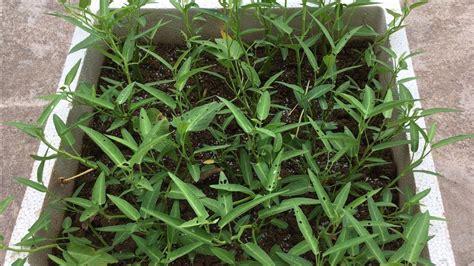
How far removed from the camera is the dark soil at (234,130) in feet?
3.54

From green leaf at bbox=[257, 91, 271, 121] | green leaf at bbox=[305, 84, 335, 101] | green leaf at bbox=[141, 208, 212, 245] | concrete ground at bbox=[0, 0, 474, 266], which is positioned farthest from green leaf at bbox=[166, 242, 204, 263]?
concrete ground at bbox=[0, 0, 474, 266]

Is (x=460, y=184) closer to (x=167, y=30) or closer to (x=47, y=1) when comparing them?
(x=167, y=30)

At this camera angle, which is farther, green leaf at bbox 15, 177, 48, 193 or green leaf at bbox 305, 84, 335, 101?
green leaf at bbox 305, 84, 335, 101

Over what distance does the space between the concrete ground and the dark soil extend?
0.49m

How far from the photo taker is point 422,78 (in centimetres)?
187

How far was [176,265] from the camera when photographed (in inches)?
41.4

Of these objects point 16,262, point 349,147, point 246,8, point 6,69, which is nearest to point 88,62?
point 246,8

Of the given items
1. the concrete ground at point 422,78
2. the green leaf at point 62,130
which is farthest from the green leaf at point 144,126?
the concrete ground at point 422,78

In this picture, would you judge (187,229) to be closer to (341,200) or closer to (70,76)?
(341,200)

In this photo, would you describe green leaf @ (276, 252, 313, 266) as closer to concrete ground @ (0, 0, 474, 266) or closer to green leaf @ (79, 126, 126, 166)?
green leaf @ (79, 126, 126, 166)

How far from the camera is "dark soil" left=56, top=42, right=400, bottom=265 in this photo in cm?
108

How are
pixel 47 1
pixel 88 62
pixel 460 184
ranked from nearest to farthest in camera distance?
1. pixel 88 62
2. pixel 460 184
3. pixel 47 1

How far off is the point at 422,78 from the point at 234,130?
88 centimetres

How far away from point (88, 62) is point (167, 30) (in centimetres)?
20
